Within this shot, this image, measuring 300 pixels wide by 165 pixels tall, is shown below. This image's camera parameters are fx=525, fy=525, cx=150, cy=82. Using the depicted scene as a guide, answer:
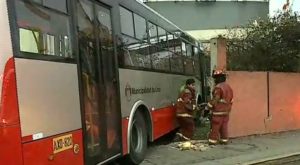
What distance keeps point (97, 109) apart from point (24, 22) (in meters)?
2.24

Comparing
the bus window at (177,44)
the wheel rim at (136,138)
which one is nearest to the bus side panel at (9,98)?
the wheel rim at (136,138)

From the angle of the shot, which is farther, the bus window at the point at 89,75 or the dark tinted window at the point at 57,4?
the bus window at the point at 89,75

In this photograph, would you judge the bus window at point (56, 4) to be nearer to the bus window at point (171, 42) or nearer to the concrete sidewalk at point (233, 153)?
the concrete sidewalk at point (233, 153)

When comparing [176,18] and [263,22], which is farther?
[176,18]

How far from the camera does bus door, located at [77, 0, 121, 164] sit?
737cm

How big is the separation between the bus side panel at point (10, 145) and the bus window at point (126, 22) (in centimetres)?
425

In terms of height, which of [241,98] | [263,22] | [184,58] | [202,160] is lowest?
[202,160]

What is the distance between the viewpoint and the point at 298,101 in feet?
52.1

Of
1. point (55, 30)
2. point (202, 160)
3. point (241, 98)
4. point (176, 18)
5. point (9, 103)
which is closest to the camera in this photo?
point (9, 103)

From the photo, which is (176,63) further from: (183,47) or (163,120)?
(163,120)

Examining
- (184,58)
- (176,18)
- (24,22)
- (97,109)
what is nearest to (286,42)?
(184,58)

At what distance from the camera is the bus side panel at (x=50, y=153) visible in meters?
5.75

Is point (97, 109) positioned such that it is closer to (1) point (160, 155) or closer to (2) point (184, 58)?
(1) point (160, 155)

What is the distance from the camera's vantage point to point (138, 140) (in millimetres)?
10109
